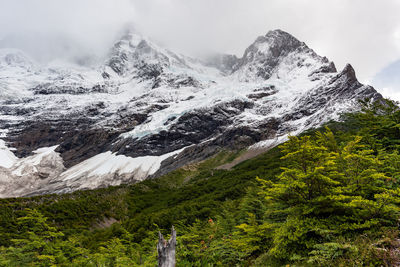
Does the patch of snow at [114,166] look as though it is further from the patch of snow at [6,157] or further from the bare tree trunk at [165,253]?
the bare tree trunk at [165,253]

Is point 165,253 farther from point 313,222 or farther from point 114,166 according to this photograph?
point 114,166

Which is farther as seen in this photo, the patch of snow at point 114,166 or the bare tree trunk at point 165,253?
the patch of snow at point 114,166

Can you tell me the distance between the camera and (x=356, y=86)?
5842 inches

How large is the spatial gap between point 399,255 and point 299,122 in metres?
160

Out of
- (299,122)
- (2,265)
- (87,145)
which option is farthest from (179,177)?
(87,145)

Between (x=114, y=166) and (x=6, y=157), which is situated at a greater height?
(x=6, y=157)

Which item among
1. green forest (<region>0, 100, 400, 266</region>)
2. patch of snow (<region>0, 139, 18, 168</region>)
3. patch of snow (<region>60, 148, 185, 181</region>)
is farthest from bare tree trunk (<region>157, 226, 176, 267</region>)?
patch of snow (<region>0, 139, 18, 168</region>)

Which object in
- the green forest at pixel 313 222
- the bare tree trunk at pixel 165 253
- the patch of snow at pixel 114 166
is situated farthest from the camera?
the patch of snow at pixel 114 166

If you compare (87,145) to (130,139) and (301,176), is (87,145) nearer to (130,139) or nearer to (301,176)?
(130,139)

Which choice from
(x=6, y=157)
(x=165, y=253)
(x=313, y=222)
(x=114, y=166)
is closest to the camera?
(x=165, y=253)

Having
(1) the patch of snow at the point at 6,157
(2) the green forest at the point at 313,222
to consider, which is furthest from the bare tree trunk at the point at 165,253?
(1) the patch of snow at the point at 6,157

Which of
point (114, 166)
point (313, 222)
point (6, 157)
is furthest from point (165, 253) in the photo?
point (6, 157)

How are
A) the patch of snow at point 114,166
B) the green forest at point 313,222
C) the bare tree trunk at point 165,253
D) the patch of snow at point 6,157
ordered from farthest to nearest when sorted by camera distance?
the patch of snow at point 6,157, the patch of snow at point 114,166, the green forest at point 313,222, the bare tree trunk at point 165,253

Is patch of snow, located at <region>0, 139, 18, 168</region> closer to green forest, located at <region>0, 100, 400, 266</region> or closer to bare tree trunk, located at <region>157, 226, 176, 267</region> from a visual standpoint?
green forest, located at <region>0, 100, 400, 266</region>
